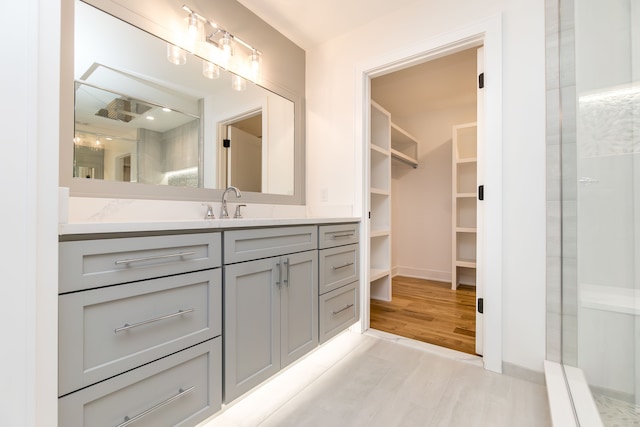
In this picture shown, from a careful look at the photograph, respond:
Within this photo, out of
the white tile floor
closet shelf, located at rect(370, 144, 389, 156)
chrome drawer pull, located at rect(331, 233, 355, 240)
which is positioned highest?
closet shelf, located at rect(370, 144, 389, 156)

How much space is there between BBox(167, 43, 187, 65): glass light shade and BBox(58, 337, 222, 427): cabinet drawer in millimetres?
1524

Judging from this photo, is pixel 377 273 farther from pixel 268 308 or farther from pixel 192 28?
pixel 192 28

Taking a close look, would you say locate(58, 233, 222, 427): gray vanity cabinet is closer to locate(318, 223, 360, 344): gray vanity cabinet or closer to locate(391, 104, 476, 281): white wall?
locate(318, 223, 360, 344): gray vanity cabinet

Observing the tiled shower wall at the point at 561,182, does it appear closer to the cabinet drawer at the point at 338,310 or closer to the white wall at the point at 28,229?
the cabinet drawer at the point at 338,310

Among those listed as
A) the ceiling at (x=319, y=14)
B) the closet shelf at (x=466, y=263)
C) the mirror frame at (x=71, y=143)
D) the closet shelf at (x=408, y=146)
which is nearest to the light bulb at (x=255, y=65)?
the ceiling at (x=319, y=14)

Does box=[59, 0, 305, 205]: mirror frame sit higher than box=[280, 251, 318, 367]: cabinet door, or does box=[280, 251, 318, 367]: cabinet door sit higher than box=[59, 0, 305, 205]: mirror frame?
box=[59, 0, 305, 205]: mirror frame

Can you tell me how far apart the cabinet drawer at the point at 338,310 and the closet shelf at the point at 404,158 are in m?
1.76

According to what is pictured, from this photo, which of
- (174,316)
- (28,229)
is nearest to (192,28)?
(28,229)

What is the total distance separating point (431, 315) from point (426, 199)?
1.85m

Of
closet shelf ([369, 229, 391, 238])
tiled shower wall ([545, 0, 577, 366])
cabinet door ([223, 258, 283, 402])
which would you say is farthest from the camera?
closet shelf ([369, 229, 391, 238])

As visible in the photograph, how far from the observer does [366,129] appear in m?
2.19

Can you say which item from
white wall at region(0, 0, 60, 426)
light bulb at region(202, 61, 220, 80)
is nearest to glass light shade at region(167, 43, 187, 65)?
light bulb at region(202, 61, 220, 80)

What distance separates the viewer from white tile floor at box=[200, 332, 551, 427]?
1267 millimetres

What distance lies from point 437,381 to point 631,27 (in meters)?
1.76
